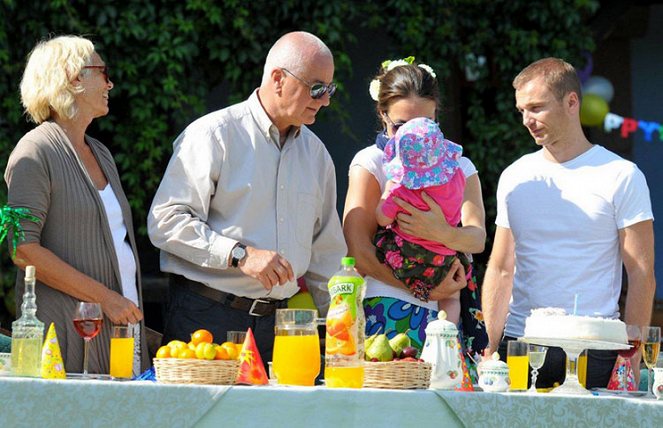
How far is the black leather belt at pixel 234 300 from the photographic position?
3.28 meters

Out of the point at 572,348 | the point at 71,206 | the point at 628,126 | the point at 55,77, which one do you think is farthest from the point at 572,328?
the point at 628,126

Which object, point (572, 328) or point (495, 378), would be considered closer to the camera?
point (495, 378)

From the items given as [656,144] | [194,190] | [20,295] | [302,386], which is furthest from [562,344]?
[656,144]

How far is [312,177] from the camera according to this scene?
348 centimetres

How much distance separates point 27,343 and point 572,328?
56.4 inches

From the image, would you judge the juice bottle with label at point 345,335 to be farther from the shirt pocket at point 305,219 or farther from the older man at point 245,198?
the shirt pocket at point 305,219

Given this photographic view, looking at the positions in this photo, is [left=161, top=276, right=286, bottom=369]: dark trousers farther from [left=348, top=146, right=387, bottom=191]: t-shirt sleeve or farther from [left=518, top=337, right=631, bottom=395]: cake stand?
[left=518, top=337, right=631, bottom=395]: cake stand

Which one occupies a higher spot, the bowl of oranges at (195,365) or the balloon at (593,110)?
the balloon at (593,110)

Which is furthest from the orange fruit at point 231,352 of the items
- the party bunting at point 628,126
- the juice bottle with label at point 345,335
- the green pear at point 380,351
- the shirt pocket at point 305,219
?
the party bunting at point 628,126

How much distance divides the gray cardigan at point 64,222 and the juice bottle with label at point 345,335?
3.28 feet

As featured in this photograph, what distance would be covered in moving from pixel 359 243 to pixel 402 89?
56 cm

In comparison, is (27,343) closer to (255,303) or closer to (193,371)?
(193,371)

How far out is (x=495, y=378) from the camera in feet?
8.14

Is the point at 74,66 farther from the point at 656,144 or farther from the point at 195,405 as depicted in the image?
the point at 656,144
